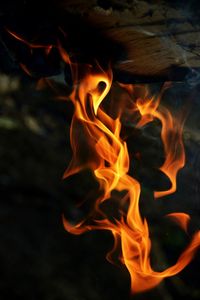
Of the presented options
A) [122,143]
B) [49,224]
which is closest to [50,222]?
[49,224]

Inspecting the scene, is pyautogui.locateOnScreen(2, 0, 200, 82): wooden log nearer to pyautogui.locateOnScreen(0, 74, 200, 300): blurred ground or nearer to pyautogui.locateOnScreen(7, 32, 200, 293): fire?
pyautogui.locateOnScreen(7, 32, 200, 293): fire

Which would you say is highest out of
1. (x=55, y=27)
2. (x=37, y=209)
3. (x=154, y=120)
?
(x=55, y=27)

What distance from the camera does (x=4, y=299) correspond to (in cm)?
427

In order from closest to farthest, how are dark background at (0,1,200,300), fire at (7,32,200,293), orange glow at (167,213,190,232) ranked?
fire at (7,32,200,293) < orange glow at (167,213,190,232) < dark background at (0,1,200,300)

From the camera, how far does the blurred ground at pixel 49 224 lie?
170 inches

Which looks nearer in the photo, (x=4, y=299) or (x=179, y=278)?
(x=4, y=299)

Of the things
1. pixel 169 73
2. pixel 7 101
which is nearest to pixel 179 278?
pixel 7 101

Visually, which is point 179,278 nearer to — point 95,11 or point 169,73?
point 169,73

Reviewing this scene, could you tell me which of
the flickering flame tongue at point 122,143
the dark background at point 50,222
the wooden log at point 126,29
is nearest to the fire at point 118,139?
the flickering flame tongue at point 122,143

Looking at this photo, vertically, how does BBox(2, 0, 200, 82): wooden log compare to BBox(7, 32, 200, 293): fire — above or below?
above

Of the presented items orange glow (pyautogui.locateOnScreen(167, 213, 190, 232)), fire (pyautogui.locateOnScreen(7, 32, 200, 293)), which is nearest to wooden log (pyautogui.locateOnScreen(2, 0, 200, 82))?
fire (pyautogui.locateOnScreen(7, 32, 200, 293))

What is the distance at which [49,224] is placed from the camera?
4602mm

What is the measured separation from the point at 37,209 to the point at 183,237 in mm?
1777

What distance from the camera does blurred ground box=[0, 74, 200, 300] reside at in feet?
14.1
